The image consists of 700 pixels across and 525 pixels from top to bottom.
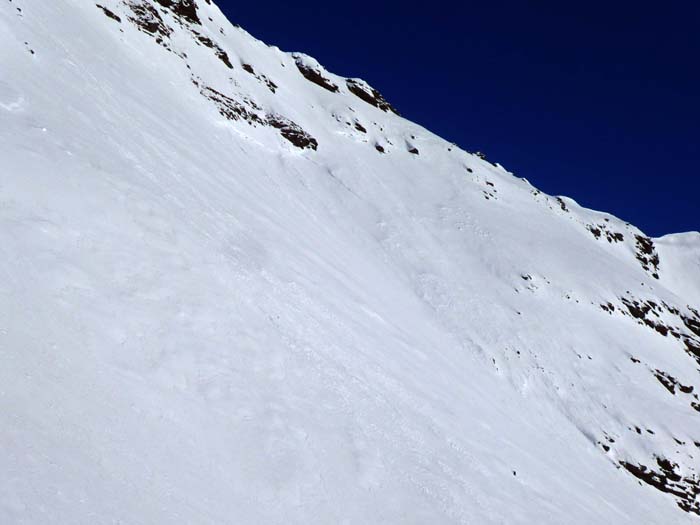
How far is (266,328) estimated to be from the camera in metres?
11.8

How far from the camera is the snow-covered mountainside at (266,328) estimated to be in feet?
23.4

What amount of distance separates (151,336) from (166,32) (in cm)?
3019

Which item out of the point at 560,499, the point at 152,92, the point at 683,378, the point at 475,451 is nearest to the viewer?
the point at 475,451

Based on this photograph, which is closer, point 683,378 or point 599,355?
point 599,355

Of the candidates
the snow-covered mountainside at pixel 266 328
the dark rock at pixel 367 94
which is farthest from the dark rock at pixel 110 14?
the dark rock at pixel 367 94

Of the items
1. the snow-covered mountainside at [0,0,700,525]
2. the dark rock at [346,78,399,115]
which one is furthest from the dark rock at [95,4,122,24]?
the dark rock at [346,78,399,115]

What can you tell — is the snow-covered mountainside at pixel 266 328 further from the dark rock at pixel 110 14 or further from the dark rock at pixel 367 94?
the dark rock at pixel 367 94

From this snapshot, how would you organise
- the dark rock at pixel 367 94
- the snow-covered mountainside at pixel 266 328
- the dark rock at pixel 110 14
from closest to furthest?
the snow-covered mountainside at pixel 266 328
the dark rock at pixel 110 14
the dark rock at pixel 367 94

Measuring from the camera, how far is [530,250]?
3706 cm

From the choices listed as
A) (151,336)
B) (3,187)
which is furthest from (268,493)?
(3,187)

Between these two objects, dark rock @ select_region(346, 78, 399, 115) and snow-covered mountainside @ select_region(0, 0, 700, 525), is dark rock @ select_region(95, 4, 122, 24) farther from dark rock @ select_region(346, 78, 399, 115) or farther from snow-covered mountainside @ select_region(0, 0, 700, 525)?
dark rock @ select_region(346, 78, 399, 115)

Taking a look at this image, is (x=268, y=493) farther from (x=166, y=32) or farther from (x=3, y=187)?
(x=166, y=32)

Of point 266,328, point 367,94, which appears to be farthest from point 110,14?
point 367,94

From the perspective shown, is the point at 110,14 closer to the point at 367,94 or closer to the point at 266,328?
the point at 266,328
